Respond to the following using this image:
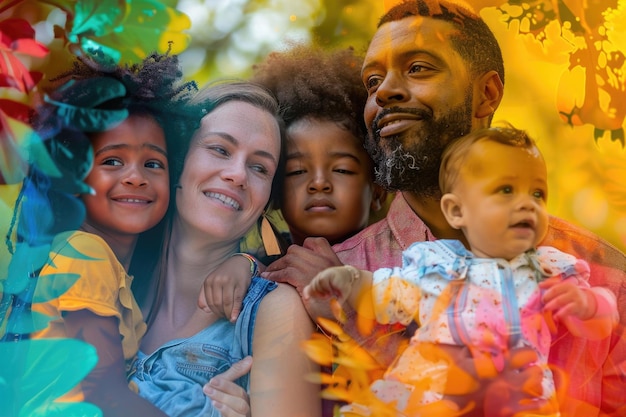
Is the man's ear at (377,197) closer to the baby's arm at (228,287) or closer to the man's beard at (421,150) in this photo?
the man's beard at (421,150)

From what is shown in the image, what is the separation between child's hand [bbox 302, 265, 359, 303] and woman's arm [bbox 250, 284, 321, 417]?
11cm

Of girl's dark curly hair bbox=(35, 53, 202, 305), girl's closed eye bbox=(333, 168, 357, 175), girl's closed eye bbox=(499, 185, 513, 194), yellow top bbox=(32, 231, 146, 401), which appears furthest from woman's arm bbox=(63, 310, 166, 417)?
girl's closed eye bbox=(499, 185, 513, 194)

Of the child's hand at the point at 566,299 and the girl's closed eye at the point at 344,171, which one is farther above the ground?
the girl's closed eye at the point at 344,171

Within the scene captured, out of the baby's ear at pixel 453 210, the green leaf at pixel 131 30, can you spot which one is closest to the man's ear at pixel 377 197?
the baby's ear at pixel 453 210

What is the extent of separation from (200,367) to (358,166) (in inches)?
29.9

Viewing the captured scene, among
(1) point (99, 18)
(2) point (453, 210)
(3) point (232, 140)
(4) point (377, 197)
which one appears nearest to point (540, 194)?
(2) point (453, 210)

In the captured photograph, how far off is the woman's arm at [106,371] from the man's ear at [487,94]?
1.24 metres

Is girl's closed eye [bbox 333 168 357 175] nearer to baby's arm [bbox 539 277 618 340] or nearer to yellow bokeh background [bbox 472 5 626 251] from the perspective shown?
yellow bokeh background [bbox 472 5 626 251]

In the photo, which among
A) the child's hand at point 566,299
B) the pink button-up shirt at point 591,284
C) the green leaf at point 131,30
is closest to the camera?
the child's hand at point 566,299

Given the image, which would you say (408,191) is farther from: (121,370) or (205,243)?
(121,370)

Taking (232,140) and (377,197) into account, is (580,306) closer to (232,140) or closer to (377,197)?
(377,197)

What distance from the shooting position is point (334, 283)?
6.63 feet

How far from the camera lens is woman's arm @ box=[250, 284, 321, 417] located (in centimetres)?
206

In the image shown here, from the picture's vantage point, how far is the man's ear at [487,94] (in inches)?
86.7
